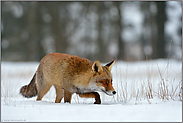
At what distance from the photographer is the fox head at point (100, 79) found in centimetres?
407

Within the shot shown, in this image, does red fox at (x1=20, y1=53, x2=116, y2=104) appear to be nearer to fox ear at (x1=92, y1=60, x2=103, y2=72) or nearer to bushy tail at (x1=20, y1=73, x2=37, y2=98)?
fox ear at (x1=92, y1=60, x2=103, y2=72)

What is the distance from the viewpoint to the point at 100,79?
415 centimetres

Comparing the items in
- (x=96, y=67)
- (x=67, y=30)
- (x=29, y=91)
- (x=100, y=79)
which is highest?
(x=67, y=30)

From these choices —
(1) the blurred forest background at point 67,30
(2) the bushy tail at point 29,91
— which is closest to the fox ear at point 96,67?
(2) the bushy tail at point 29,91

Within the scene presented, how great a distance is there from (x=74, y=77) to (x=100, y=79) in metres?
0.62

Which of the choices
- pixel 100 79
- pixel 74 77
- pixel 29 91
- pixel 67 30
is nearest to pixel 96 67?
pixel 100 79

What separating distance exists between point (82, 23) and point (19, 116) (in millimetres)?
17603

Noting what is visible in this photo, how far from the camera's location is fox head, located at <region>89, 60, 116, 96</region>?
4.07m

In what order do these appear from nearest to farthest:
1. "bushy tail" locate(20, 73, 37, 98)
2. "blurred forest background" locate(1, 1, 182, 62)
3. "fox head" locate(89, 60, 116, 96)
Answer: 1. "fox head" locate(89, 60, 116, 96)
2. "bushy tail" locate(20, 73, 37, 98)
3. "blurred forest background" locate(1, 1, 182, 62)

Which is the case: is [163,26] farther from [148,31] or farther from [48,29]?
[48,29]

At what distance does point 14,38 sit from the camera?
66.4 feet

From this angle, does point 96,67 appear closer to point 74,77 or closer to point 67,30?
point 74,77

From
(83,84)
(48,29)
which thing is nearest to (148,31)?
(48,29)

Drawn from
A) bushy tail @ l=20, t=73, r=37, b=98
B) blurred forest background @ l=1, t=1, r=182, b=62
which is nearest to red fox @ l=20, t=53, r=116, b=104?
bushy tail @ l=20, t=73, r=37, b=98
